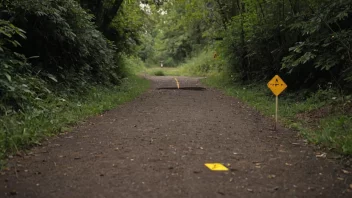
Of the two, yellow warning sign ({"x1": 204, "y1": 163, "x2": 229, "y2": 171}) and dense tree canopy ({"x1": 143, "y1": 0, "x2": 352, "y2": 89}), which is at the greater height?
dense tree canopy ({"x1": 143, "y1": 0, "x2": 352, "y2": 89})

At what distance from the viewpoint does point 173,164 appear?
5.40m

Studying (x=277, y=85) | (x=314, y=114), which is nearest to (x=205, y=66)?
(x=314, y=114)

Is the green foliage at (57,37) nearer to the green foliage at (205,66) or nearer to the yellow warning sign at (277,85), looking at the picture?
the yellow warning sign at (277,85)

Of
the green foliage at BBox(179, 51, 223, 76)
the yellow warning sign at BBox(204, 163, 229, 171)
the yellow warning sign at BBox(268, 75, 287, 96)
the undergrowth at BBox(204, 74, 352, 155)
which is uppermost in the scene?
the green foliage at BBox(179, 51, 223, 76)

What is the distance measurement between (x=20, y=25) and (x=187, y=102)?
628 centimetres

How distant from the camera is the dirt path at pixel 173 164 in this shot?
174 inches

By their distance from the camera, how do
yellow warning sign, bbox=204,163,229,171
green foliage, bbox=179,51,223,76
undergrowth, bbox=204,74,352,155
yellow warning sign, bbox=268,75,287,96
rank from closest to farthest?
yellow warning sign, bbox=204,163,229,171 → undergrowth, bbox=204,74,352,155 → yellow warning sign, bbox=268,75,287,96 → green foliage, bbox=179,51,223,76

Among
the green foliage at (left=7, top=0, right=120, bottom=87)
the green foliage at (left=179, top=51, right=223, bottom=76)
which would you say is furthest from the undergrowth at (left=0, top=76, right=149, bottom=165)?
the green foliage at (left=179, top=51, right=223, bottom=76)

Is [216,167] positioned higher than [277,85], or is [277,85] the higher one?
[277,85]

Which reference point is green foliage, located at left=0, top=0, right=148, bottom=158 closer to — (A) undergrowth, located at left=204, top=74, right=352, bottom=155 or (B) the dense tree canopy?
(A) undergrowth, located at left=204, top=74, right=352, bottom=155

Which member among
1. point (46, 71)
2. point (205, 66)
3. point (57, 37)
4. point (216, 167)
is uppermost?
point (57, 37)

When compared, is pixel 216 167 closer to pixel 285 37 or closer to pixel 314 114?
pixel 314 114

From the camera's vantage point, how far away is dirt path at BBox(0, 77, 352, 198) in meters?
4.41

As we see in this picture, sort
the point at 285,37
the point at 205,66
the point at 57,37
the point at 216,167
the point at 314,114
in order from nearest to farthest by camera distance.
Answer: the point at 216,167 < the point at 314,114 < the point at 57,37 < the point at 285,37 < the point at 205,66
